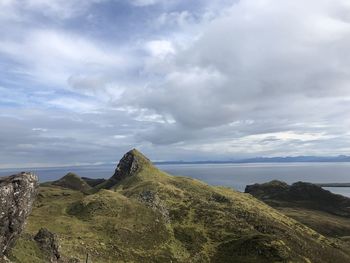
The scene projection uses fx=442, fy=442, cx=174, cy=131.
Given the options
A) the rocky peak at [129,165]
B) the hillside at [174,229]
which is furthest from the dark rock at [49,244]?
the rocky peak at [129,165]

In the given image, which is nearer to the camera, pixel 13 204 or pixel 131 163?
pixel 13 204

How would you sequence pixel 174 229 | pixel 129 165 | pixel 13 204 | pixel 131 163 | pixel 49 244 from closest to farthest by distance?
1. pixel 13 204
2. pixel 49 244
3. pixel 174 229
4. pixel 131 163
5. pixel 129 165

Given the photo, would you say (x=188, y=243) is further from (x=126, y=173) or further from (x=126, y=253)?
(x=126, y=173)

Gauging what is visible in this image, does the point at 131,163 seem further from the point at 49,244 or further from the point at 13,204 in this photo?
the point at 13,204

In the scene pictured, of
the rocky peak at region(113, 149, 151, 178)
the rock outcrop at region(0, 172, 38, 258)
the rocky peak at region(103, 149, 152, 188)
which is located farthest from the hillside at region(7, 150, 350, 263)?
the rocky peak at region(113, 149, 151, 178)

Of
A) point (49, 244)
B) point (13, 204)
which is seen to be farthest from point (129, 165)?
point (13, 204)

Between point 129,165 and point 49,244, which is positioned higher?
point 129,165

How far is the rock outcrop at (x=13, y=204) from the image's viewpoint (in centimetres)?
4889

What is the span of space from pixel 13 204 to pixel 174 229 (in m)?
46.7

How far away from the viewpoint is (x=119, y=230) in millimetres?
85812

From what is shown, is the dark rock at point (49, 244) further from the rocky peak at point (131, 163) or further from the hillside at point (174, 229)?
the rocky peak at point (131, 163)

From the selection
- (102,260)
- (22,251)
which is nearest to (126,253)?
(102,260)

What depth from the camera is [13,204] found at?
164 ft

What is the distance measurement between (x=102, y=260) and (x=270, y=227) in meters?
40.3
